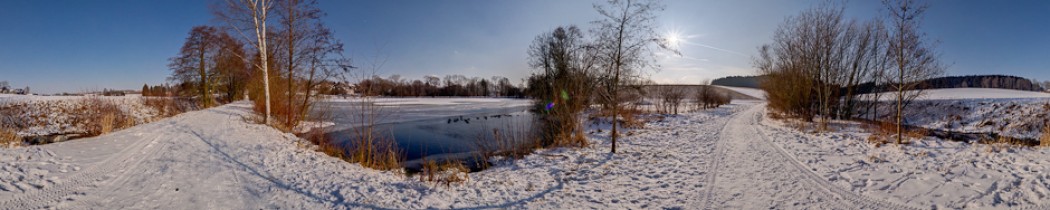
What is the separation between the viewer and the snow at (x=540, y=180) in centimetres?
404

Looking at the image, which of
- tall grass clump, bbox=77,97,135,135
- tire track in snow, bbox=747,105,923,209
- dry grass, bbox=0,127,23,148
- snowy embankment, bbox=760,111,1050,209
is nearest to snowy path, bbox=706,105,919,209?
tire track in snow, bbox=747,105,923,209

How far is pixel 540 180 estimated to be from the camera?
18.4ft

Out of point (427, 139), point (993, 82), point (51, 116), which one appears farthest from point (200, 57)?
point (993, 82)

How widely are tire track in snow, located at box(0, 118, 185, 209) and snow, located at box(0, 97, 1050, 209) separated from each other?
0.05ft

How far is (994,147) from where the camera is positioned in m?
5.95

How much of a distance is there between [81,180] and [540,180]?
20.0ft

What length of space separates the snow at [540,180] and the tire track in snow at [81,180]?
16mm

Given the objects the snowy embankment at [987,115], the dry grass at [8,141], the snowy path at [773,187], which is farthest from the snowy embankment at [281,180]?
the snowy embankment at [987,115]

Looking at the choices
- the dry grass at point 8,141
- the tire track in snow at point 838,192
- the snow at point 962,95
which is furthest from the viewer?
the snow at point 962,95

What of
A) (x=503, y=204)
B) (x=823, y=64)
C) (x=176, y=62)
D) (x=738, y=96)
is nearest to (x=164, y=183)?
(x=503, y=204)

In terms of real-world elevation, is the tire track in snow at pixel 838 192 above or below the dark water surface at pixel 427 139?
above

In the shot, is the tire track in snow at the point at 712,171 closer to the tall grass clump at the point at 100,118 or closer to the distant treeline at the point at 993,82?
the tall grass clump at the point at 100,118

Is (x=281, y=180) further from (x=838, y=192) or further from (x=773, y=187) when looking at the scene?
(x=838, y=192)

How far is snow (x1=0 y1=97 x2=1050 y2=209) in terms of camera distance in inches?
159
